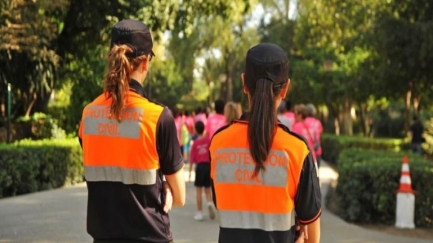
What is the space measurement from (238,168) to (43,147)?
10958 mm

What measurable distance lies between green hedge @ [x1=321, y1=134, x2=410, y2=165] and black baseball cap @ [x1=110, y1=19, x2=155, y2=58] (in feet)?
60.2

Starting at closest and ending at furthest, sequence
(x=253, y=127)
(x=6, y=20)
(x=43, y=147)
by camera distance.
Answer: (x=253, y=127) < (x=43, y=147) < (x=6, y=20)

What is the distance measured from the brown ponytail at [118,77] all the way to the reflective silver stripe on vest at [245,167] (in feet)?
1.87

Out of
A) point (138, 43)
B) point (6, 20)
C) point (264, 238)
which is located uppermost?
point (6, 20)

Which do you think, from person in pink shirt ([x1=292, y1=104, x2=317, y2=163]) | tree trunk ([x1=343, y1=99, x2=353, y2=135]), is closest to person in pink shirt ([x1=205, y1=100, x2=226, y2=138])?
person in pink shirt ([x1=292, y1=104, x2=317, y2=163])

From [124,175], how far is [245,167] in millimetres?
659

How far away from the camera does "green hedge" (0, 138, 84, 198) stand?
1193 cm

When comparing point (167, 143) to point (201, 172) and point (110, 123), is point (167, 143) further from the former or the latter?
point (201, 172)

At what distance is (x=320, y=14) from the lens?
34.7 m

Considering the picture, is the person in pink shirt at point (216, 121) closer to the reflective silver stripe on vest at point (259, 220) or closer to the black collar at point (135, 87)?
the black collar at point (135, 87)

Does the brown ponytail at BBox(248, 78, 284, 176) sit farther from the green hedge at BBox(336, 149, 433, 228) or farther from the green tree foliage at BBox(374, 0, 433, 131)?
the green tree foliage at BBox(374, 0, 433, 131)

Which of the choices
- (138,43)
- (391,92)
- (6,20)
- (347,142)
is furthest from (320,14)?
(138,43)

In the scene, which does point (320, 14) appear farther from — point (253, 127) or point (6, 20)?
point (253, 127)

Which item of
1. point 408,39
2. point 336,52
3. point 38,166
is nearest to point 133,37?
point 38,166
